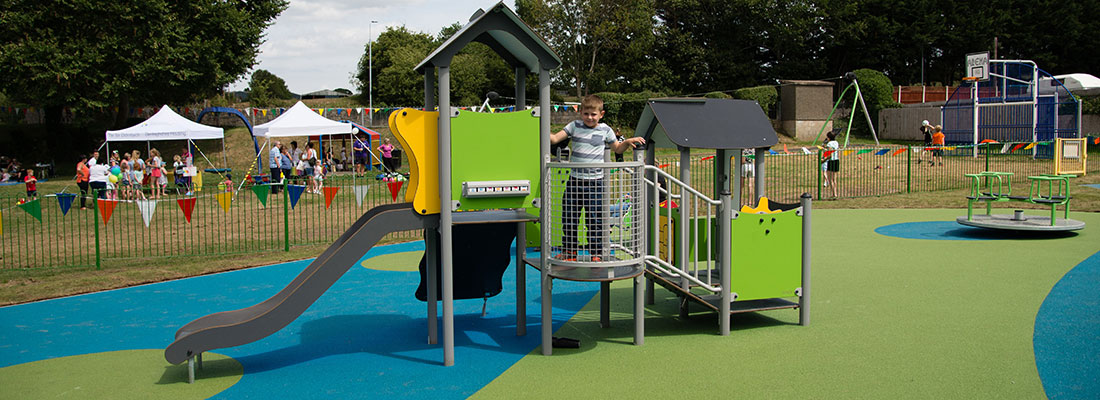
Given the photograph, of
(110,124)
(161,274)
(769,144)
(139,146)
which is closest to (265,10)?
(139,146)

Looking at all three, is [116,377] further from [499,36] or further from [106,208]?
[106,208]

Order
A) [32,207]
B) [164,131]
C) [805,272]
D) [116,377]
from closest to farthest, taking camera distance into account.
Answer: [116,377] → [805,272] → [32,207] → [164,131]

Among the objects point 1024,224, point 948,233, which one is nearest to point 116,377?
point 948,233

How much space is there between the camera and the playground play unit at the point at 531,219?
616 cm

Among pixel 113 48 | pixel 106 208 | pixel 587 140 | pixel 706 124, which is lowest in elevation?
pixel 106 208

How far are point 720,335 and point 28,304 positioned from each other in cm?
797

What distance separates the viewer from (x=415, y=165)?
630 cm

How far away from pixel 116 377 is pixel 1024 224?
40.9 ft

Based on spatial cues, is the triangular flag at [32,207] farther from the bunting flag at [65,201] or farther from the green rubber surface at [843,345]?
the green rubber surface at [843,345]

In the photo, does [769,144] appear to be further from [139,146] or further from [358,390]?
[139,146]

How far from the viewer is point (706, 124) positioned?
7.24m

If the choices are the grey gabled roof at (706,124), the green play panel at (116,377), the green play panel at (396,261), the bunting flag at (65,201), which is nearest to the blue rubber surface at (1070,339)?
the grey gabled roof at (706,124)

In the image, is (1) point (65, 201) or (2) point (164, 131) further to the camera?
(2) point (164, 131)

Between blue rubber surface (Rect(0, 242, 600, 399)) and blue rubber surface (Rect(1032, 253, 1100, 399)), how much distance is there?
4.02 metres
